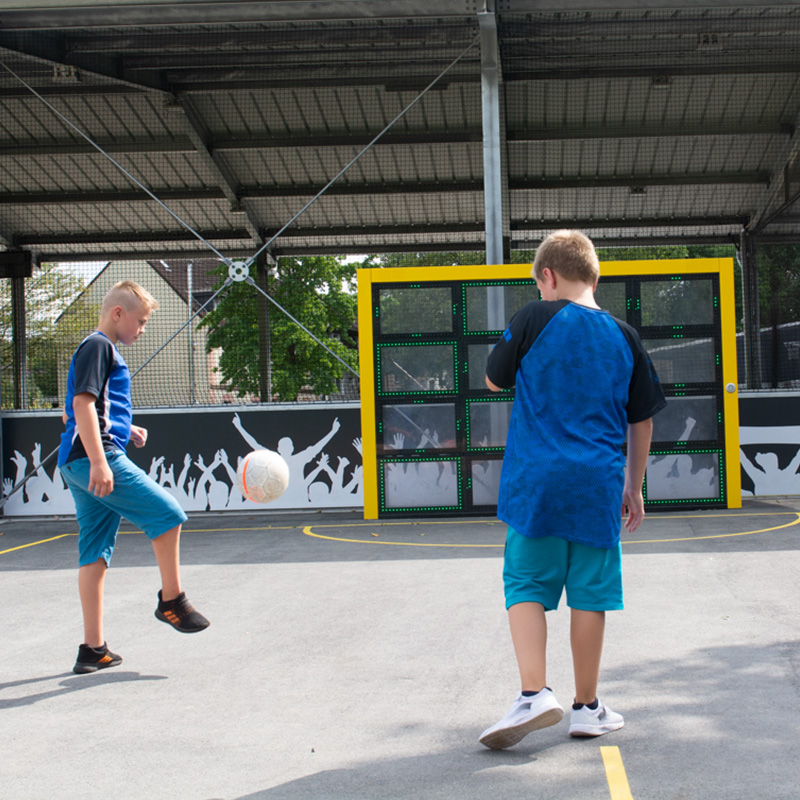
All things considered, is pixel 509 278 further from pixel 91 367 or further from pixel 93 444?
pixel 93 444

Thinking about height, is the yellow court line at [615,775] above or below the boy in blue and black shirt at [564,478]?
below

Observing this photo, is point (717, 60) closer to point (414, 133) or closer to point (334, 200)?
point (414, 133)

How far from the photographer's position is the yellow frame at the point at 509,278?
33.0ft

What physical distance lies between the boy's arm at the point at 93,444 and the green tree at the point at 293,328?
12.8 m

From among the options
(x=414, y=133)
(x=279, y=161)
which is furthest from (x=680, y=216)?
(x=279, y=161)

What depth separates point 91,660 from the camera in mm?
4344

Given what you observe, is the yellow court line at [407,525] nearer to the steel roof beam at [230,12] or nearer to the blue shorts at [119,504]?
the blue shorts at [119,504]

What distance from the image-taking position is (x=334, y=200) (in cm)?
1688

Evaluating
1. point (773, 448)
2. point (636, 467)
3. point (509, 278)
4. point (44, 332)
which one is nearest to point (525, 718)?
point (636, 467)

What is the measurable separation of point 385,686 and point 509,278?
6.93m

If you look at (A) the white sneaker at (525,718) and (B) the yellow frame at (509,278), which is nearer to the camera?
(A) the white sneaker at (525,718)

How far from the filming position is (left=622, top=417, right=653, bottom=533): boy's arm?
3348mm

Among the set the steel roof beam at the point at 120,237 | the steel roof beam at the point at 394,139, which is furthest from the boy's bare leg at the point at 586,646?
the steel roof beam at the point at 120,237

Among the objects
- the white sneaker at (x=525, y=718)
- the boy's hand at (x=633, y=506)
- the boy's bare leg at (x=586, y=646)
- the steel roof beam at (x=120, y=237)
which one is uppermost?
the steel roof beam at (x=120, y=237)
